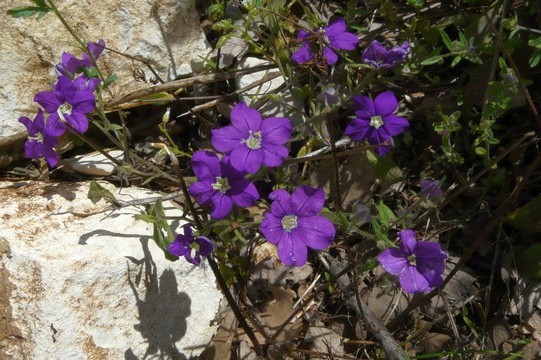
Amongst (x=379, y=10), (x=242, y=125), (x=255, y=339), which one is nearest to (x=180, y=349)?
(x=255, y=339)

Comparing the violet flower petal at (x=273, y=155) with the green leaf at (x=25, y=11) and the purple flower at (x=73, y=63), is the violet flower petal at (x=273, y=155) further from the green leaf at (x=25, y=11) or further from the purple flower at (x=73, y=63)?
the green leaf at (x=25, y=11)

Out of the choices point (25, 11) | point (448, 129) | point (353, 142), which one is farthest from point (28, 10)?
point (448, 129)

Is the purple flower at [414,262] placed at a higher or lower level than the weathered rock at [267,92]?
lower

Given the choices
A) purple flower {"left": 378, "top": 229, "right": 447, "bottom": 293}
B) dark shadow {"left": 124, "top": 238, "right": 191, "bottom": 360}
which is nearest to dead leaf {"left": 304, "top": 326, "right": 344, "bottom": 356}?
dark shadow {"left": 124, "top": 238, "right": 191, "bottom": 360}

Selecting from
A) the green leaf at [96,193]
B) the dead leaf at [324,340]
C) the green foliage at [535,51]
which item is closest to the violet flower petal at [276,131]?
the green leaf at [96,193]

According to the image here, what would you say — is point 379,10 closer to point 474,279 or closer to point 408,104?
point 408,104

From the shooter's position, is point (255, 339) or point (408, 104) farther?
point (408, 104)

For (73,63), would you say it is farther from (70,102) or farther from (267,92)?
(267,92)
